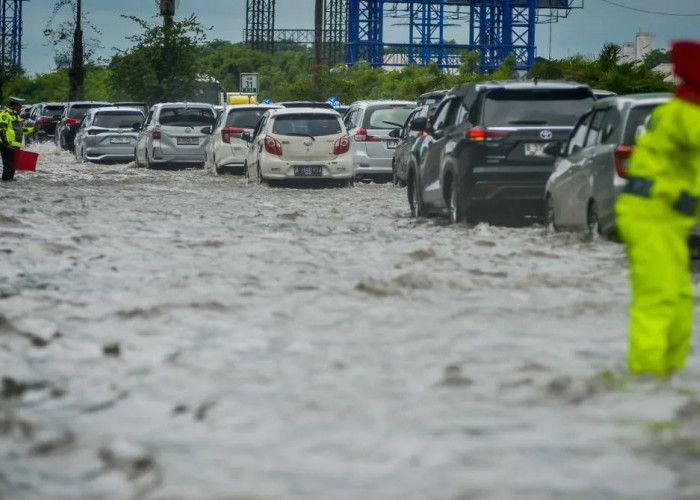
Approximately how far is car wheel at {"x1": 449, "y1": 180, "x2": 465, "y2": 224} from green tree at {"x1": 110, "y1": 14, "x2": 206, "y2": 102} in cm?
4657

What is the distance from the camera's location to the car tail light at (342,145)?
30.2 meters

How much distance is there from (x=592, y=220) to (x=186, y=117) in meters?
23.3

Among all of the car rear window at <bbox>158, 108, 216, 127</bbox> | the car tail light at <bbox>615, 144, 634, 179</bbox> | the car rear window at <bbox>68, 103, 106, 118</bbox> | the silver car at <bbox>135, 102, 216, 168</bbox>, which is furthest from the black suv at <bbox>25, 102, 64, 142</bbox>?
the car tail light at <bbox>615, 144, 634, 179</bbox>

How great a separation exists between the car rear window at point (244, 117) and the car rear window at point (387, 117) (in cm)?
263

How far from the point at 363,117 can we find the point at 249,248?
55.3ft

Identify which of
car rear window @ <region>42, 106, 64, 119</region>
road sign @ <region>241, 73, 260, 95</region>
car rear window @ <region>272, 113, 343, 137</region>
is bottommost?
car rear window @ <region>272, 113, 343, 137</region>

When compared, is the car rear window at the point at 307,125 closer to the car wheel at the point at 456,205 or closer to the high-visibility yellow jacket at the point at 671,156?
the car wheel at the point at 456,205

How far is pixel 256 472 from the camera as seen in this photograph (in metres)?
6.29

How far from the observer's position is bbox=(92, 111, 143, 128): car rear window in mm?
44125

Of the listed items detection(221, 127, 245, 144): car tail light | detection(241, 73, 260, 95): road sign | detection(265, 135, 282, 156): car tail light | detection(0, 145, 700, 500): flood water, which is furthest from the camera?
detection(241, 73, 260, 95): road sign

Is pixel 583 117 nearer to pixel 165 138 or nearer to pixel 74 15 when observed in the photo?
pixel 165 138

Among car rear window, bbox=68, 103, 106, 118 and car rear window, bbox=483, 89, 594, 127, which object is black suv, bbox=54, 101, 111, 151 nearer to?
car rear window, bbox=68, 103, 106, 118

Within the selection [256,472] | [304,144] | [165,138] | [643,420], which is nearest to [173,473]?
[256,472]

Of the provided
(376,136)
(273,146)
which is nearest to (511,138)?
(273,146)
